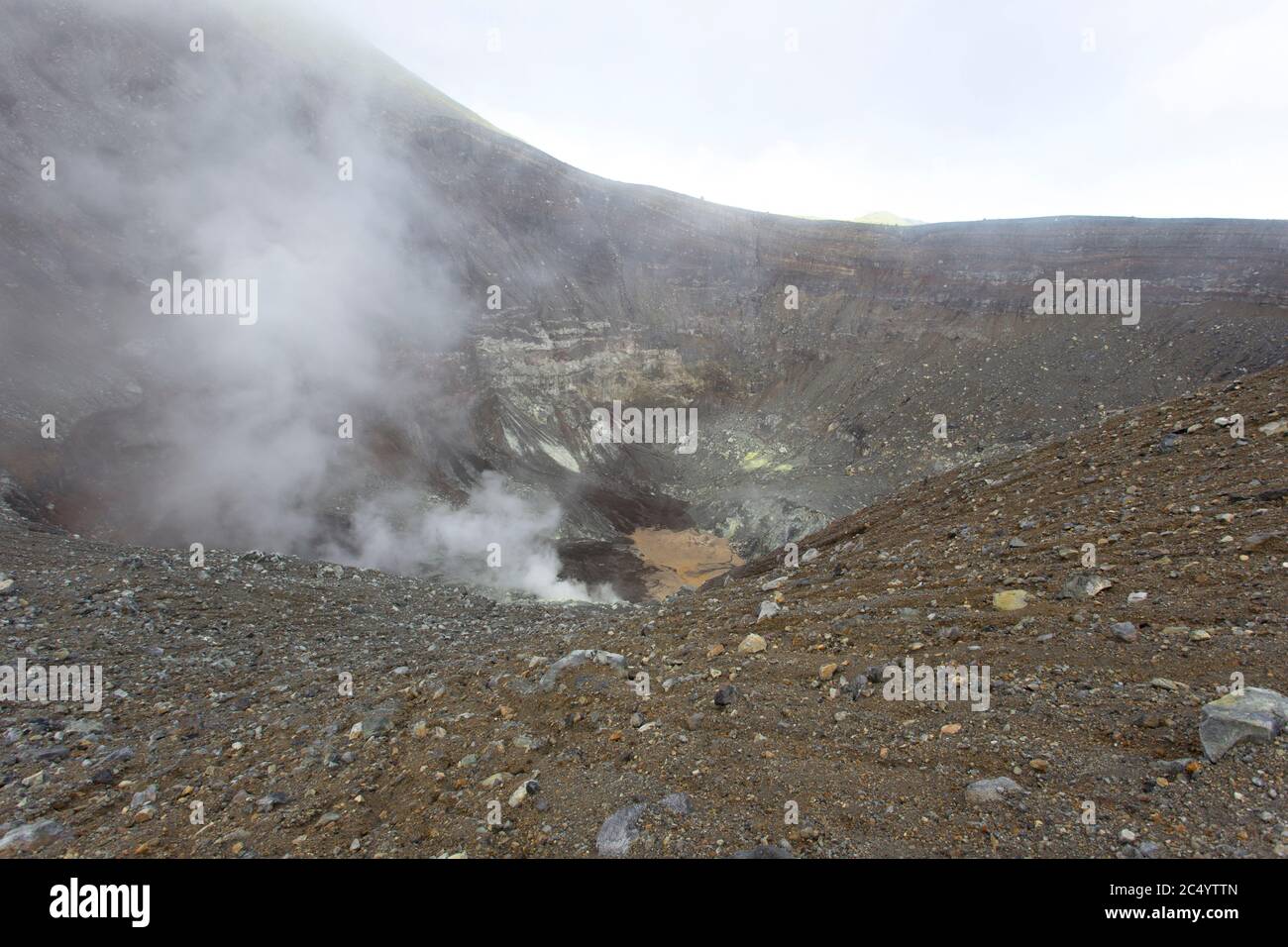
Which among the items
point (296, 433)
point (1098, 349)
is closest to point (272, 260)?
point (296, 433)

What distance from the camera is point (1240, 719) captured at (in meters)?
3.75

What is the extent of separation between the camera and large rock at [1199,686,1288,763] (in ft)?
12.1

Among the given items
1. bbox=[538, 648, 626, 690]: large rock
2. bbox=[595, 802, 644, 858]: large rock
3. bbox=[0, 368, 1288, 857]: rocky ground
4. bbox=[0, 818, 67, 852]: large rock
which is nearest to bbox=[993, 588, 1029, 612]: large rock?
bbox=[0, 368, 1288, 857]: rocky ground

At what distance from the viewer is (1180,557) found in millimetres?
6113

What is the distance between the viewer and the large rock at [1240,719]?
3674mm

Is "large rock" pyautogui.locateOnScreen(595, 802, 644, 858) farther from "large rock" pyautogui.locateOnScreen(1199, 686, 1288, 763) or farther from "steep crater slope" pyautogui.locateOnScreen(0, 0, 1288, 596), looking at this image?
"steep crater slope" pyautogui.locateOnScreen(0, 0, 1288, 596)

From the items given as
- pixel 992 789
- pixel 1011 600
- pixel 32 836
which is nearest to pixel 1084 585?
pixel 1011 600

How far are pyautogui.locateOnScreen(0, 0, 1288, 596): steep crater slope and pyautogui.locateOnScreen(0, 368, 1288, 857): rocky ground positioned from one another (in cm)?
940

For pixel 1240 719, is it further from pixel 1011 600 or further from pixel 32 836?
pixel 32 836

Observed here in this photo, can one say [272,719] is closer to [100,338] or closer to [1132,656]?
[1132,656]

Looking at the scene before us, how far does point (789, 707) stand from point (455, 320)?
27.1 metres

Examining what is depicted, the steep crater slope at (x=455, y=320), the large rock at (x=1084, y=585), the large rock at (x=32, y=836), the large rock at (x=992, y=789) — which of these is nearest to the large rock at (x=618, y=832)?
the large rock at (x=992, y=789)

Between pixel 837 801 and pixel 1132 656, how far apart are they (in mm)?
2838

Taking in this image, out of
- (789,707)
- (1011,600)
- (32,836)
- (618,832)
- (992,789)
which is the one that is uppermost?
(1011,600)
